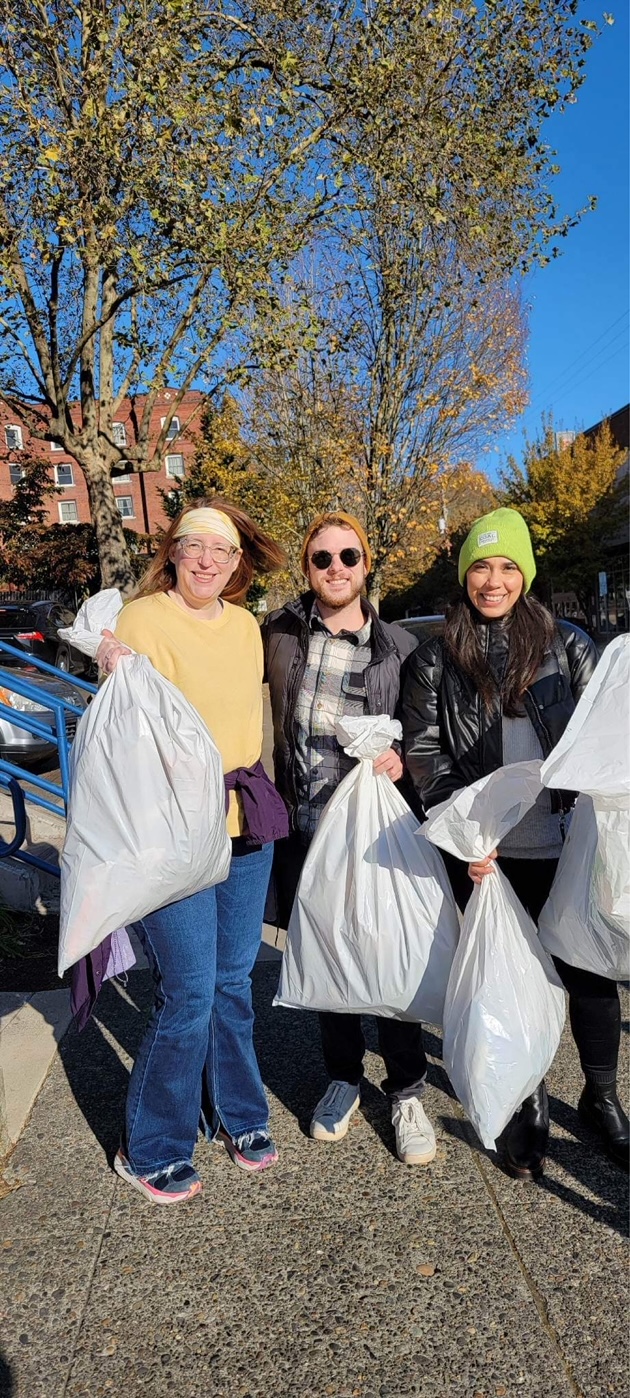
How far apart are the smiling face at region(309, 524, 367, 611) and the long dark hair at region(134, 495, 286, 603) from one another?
6.3 inches

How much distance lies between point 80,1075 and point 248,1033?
0.83m

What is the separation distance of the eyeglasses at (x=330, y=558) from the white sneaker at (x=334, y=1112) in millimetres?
1541

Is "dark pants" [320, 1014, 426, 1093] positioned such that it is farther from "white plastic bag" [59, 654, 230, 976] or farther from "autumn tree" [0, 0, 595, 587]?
"autumn tree" [0, 0, 595, 587]

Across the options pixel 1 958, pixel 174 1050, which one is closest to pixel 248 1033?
pixel 174 1050

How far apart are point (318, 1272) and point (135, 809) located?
3.75 feet

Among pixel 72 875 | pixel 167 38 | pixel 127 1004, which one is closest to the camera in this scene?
pixel 72 875

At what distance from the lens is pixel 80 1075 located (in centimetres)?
303

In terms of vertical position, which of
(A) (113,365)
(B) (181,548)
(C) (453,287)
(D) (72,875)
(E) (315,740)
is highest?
(C) (453,287)

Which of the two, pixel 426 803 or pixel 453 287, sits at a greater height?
pixel 453 287

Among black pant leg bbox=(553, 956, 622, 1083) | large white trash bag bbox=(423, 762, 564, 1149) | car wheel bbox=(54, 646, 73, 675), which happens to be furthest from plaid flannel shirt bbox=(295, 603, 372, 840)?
car wheel bbox=(54, 646, 73, 675)

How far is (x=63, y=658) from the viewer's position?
535 inches

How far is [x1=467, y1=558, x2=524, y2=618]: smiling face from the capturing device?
95.1 inches

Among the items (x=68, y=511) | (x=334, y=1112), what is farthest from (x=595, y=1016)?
(x=68, y=511)

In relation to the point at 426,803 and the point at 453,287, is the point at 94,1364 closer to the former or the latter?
the point at 426,803
